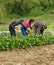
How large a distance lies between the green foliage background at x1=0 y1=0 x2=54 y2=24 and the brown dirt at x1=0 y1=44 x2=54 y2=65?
1620cm

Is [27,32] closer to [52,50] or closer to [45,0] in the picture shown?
[52,50]

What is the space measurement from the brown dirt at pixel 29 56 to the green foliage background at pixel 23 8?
53.1 ft

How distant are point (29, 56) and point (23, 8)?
18.7 m

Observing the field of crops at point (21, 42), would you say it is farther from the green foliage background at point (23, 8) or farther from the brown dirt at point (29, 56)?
the green foliage background at point (23, 8)

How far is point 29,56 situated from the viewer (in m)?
8.37

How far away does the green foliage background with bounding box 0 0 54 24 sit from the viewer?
2628 cm

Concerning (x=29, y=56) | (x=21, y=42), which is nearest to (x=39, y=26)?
(x=21, y=42)

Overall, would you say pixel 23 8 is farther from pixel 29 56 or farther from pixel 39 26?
pixel 29 56

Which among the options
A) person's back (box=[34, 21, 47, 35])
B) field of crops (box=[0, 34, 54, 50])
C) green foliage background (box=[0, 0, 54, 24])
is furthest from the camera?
green foliage background (box=[0, 0, 54, 24])

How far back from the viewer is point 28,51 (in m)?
9.07

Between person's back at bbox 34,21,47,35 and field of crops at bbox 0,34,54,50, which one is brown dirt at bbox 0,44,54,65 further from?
person's back at bbox 34,21,47,35

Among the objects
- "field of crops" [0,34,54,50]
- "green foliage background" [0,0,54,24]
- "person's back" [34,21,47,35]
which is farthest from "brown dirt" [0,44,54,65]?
"green foliage background" [0,0,54,24]

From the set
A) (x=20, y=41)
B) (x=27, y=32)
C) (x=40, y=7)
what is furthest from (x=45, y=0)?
(x=20, y=41)

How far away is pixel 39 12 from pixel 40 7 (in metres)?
0.67
